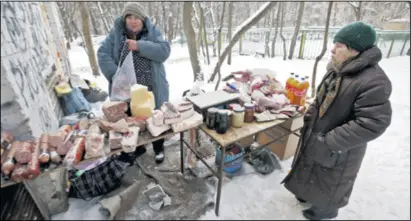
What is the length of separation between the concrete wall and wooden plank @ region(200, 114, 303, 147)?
1642mm

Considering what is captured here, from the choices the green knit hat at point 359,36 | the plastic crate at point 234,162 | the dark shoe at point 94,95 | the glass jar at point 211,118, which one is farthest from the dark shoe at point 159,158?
the green knit hat at point 359,36

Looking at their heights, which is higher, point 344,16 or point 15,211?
point 344,16

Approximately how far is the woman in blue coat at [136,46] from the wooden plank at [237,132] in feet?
3.34

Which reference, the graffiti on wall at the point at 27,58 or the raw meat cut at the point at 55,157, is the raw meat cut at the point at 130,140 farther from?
the graffiti on wall at the point at 27,58

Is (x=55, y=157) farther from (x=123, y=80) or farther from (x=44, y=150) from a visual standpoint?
(x=123, y=80)

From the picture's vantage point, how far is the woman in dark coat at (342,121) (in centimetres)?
138

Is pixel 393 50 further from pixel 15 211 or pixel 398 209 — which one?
pixel 15 211

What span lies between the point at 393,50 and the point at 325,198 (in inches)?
382

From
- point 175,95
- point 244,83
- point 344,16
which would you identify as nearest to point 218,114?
point 244,83

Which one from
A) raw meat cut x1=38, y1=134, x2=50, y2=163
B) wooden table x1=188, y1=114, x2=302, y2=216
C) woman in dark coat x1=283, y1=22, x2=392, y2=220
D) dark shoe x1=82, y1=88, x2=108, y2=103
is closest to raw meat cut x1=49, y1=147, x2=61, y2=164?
raw meat cut x1=38, y1=134, x2=50, y2=163

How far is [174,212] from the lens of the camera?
218 centimetres

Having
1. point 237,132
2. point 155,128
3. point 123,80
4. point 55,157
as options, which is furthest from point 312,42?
point 55,157

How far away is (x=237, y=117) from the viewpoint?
78.5 inches

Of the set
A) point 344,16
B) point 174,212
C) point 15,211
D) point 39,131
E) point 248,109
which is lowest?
point 174,212
